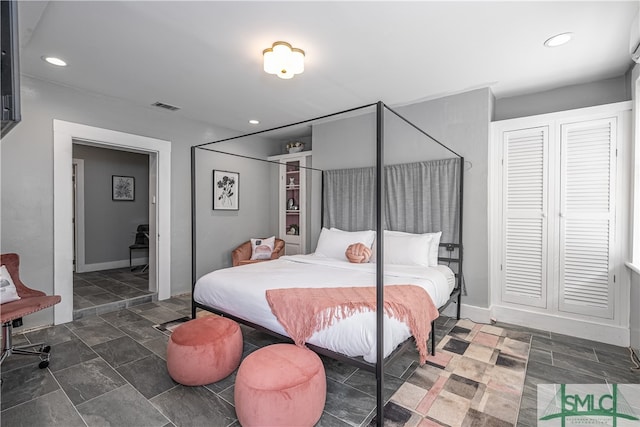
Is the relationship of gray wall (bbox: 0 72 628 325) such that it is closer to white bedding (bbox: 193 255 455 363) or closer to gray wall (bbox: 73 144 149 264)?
white bedding (bbox: 193 255 455 363)

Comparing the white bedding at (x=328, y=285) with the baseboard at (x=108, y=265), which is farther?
the baseboard at (x=108, y=265)

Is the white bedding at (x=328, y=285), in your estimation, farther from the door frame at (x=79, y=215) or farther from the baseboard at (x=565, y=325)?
the door frame at (x=79, y=215)

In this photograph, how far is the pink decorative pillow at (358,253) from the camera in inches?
132

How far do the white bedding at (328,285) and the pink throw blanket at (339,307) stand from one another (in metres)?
0.05

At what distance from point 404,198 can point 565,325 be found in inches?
80.1

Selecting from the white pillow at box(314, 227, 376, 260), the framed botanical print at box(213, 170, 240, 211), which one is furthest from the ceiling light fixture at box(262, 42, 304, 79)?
the framed botanical print at box(213, 170, 240, 211)

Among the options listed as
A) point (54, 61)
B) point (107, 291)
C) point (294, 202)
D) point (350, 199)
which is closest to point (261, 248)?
point (294, 202)

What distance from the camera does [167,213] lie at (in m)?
4.01

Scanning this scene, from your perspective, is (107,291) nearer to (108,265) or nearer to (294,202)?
(108,265)

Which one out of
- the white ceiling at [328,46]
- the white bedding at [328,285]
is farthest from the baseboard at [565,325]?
the white ceiling at [328,46]

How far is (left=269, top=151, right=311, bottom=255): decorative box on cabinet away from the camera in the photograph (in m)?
4.89

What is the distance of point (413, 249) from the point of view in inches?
127

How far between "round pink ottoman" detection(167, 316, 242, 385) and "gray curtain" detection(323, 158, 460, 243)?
2.37 metres

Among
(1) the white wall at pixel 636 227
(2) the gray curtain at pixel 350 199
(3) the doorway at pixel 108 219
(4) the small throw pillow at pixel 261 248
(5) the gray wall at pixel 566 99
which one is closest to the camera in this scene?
(1) the white wall at pixel 636 227
